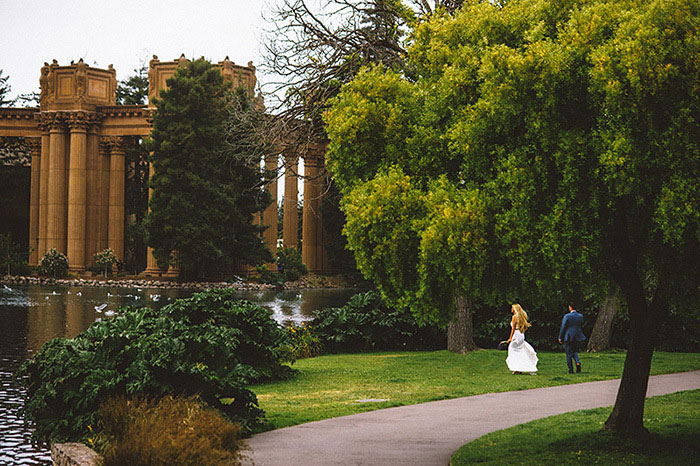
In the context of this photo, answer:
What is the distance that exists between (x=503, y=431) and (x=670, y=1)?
5.94 meters

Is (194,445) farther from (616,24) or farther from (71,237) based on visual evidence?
(71,237)

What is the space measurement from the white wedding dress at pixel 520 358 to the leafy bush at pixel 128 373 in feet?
26.0

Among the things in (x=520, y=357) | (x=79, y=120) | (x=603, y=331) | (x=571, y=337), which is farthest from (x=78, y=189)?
(x=571, y=337)

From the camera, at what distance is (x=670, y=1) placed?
7.00 meters

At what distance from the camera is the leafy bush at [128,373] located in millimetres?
10047

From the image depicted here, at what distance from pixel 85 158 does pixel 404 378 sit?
188 ft

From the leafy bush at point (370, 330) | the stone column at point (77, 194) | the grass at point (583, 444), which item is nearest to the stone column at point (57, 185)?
the stone column at point (77, 194)

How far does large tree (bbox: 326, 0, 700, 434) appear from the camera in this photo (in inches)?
280

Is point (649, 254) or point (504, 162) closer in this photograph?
point (504, 162)

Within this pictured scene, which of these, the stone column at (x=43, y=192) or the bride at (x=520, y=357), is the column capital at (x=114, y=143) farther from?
the bride at (x=520, y=357)

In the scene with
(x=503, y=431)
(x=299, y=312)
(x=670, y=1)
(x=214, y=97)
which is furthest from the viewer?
(x=214, y=97)

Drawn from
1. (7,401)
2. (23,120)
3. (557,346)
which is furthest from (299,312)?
(23,120)

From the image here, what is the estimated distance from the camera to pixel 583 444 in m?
9.19

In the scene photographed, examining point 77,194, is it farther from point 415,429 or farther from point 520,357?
point 415,429
